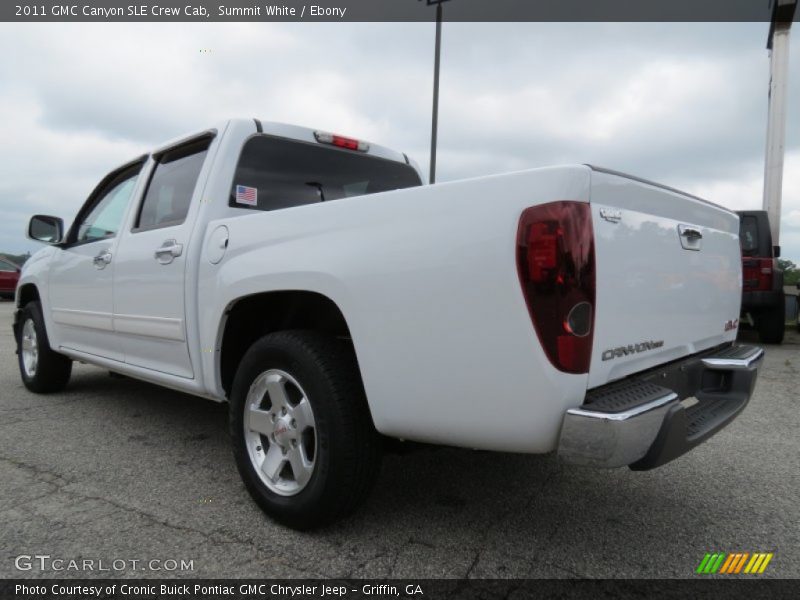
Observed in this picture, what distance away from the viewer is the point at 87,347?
408 cm

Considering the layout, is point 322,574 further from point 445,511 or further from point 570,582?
point 570,582

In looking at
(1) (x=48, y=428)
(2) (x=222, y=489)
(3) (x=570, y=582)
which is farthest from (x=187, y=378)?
(3) (x=570, y=582)

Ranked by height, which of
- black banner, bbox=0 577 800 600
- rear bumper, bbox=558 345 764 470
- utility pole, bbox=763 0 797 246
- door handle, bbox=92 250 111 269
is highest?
utility pole, bbox=763 0 797 246

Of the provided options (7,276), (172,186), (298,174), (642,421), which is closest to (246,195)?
(298,174)

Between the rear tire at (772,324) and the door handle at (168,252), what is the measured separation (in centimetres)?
850

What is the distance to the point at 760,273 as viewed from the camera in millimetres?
8258

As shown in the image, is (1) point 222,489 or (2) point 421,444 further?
(1) point 222,489

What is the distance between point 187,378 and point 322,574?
4.51 ft

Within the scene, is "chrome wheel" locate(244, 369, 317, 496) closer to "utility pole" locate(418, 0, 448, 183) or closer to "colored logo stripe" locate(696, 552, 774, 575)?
"colored logo stripe" locate(696, 552, 774, 575)

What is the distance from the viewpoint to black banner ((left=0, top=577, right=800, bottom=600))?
1.95m

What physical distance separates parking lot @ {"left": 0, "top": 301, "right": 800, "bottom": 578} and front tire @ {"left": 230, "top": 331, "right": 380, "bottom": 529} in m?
0.18

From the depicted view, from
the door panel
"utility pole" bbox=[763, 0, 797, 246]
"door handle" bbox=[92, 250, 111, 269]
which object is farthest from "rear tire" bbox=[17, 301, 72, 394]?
"utility pole" bbox=[763, 0, 797, 246]

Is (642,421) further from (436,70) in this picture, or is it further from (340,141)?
(436,70)

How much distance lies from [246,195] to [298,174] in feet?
1.28
